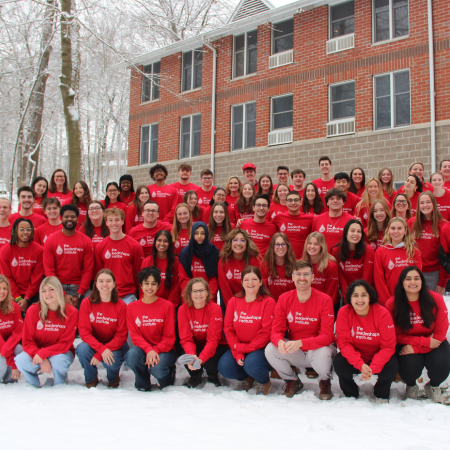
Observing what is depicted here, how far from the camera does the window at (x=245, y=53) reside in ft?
54.3

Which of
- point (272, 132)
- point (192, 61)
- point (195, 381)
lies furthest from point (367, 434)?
point (192, 61)

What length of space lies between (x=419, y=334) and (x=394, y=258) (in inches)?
42.5

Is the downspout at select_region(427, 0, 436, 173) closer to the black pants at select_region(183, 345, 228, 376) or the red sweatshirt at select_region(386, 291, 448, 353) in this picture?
the red sweatshirt at select_region(386, 291, 448, 353)

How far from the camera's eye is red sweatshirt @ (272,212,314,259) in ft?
22.1

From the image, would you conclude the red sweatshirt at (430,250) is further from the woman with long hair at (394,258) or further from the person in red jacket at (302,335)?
the person in red jacket at (302,335)

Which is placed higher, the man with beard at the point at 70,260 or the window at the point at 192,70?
the window at the point at 192,70

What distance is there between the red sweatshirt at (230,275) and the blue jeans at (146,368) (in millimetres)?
1145

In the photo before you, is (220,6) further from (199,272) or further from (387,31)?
(199,272)

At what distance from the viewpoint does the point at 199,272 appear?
6.19m

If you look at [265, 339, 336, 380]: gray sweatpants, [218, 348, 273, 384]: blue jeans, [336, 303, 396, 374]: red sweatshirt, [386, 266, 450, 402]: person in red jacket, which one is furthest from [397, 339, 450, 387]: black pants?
[218, 348, 273, 384]: blue jeans

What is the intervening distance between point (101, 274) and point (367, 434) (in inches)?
135

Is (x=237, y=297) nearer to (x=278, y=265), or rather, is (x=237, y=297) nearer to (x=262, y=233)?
(x=278, y=265)

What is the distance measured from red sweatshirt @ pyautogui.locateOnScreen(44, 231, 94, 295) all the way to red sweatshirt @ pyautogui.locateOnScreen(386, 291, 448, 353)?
13.6 feet

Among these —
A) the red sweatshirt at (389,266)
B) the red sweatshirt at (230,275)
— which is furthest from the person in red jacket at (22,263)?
the red sweatshirt at (389,266)
